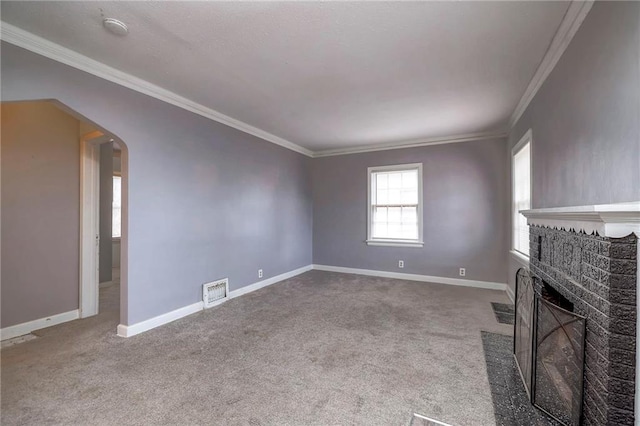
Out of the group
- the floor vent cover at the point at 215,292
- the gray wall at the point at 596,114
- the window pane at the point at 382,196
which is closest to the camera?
the gray wall at the point at 596,114

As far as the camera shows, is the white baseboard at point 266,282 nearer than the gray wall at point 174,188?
No

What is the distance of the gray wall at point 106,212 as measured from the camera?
449cm

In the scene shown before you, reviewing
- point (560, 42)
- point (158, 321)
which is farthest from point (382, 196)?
point (158, 321)

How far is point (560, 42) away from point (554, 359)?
2.28 metres

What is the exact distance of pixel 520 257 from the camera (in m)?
3.52

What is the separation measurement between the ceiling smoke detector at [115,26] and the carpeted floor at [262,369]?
2.66m

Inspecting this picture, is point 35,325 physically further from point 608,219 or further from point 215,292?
point 608,219

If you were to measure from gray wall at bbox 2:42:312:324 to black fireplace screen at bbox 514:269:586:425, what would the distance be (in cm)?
350

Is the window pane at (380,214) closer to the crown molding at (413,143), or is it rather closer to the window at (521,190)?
the crown molding at (413,143)

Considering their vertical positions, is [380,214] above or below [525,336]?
above

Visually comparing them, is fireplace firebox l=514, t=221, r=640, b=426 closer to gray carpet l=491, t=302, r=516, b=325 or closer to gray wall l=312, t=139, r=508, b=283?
gray carpet l=491, t=302, r=516, b=325

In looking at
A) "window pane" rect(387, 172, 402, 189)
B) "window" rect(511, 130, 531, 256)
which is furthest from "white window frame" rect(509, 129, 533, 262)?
"window pane" rect(387, 172, 402, 189)

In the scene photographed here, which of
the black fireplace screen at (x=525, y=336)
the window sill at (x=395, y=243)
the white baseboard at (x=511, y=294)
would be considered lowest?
the white baseboard at (x=511, y=294)

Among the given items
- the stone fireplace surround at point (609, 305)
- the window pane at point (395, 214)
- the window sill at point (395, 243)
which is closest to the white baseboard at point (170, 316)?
the window sill at point (395, 243)
